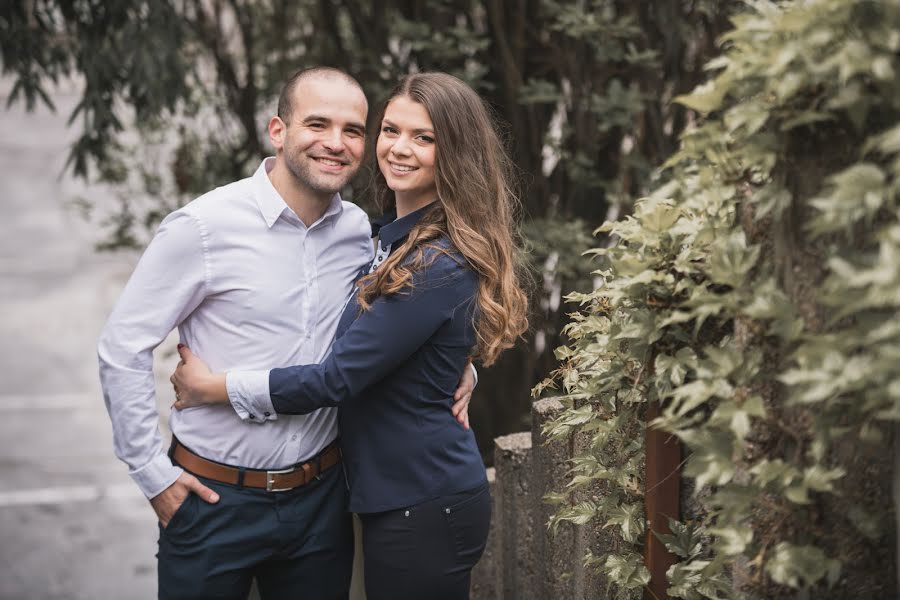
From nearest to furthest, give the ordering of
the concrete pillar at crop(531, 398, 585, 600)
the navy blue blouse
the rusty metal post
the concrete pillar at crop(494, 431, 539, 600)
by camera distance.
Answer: the rusty metal post → the navy blue blouse → the concrete pillar at crop(531, 398, 585, 600) → the concrete pillar at crop(494, 431, 539, 600)

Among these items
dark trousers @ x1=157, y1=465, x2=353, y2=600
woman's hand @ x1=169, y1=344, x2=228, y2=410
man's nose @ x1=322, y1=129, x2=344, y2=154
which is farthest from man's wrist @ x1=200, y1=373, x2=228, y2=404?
man's nose @ x1=322, y1=129, x2=344, y2=154

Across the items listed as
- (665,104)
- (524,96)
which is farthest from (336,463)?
(665,104)

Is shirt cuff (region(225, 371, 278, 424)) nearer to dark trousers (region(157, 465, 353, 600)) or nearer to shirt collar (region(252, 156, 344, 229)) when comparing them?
dark trousers (region(157, 465, 353, 600))

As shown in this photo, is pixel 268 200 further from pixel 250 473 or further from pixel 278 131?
pixel 250 473

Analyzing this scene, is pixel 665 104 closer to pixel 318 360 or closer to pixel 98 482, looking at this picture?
pixel 318 360

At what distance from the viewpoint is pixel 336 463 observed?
300cm

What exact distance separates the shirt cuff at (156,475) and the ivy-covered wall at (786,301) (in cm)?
129

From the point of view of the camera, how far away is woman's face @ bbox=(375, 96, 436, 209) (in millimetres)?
2703

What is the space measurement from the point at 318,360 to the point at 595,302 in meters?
0.83

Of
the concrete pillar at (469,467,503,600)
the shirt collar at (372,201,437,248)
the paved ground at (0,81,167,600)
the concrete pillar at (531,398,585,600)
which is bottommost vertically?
the paved ground at (0,81,167,600)

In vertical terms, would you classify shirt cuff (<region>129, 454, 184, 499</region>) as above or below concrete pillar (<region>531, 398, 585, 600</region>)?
above

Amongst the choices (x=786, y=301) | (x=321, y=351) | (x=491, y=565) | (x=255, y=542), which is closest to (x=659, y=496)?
(x=786, y=301)

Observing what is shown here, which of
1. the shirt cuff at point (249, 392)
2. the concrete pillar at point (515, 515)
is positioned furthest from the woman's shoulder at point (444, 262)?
the concrete pillar at point (515, 515)

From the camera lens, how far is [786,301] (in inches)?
69.7
